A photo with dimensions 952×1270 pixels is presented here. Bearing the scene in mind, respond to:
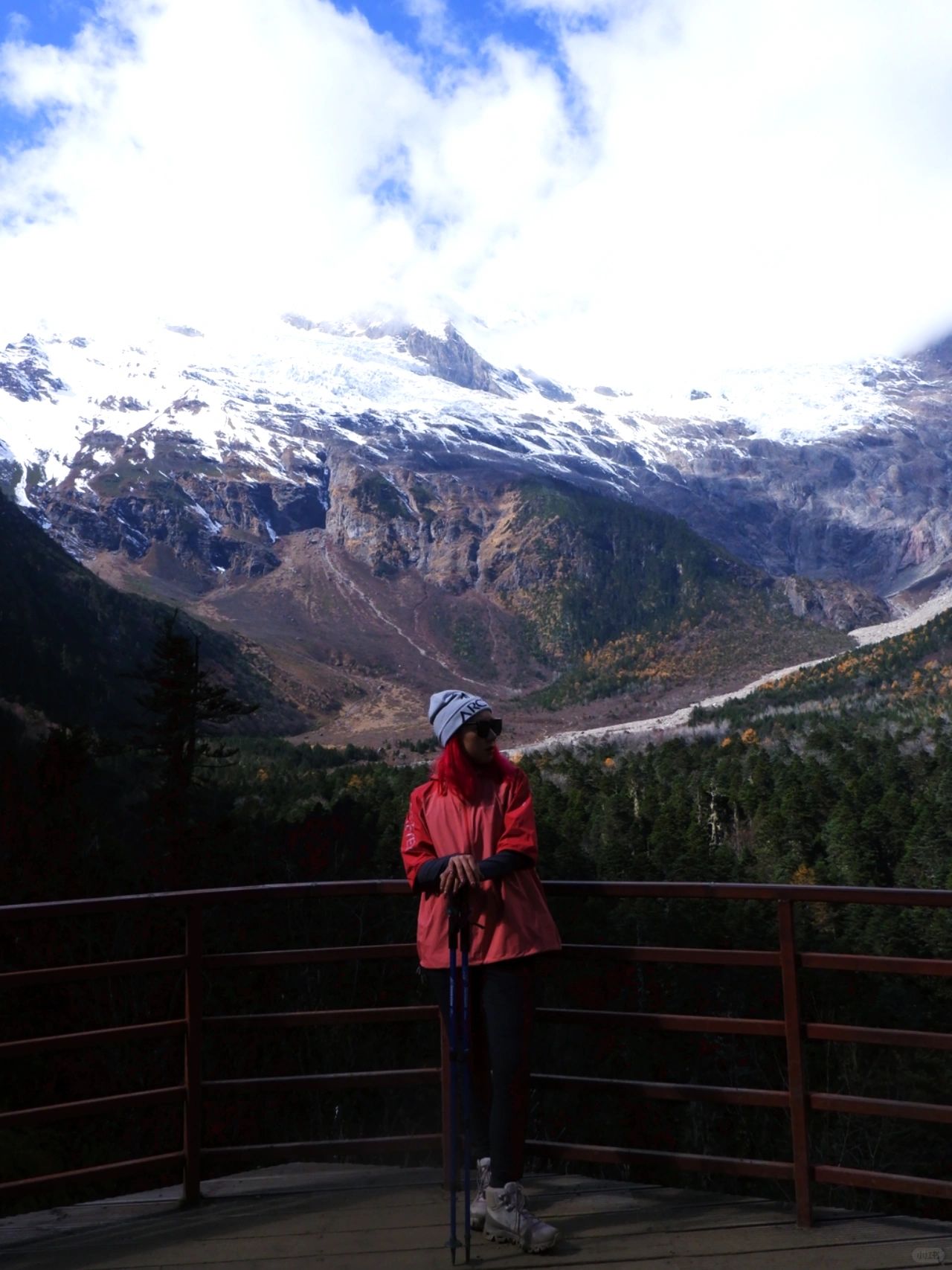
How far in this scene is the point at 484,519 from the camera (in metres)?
172

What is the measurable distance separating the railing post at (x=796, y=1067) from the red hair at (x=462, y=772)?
3.86ft

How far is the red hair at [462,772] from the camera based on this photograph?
160 inches

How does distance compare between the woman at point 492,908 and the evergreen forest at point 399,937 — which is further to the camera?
the evergreen forest at point 399,937

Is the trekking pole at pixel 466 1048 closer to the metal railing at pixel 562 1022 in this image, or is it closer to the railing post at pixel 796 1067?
the metal railing at pixel 562 1022

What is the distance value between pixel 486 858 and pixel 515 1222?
1.26 metres

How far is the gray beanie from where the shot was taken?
13.4 feet

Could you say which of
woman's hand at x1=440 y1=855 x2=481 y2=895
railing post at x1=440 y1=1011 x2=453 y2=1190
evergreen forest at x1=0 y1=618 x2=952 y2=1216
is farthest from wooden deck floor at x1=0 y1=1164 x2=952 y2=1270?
woman's hand at x1=440 y1=855 x2=481 y2=895

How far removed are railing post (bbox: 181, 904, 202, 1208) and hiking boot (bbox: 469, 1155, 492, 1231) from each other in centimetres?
112

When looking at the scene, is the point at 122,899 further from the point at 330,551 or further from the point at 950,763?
the point at 330,551

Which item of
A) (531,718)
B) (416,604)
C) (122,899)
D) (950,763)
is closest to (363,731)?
(531,718)

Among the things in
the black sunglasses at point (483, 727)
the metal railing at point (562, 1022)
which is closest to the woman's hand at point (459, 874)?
the black sunglasses at point (483, 727)

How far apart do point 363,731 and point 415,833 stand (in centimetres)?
11886

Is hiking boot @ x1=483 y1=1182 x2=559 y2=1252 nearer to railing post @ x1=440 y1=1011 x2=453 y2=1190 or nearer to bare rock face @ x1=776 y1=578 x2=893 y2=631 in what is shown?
railing post @ x1=440 y1=1011 x2=453 y2=1190

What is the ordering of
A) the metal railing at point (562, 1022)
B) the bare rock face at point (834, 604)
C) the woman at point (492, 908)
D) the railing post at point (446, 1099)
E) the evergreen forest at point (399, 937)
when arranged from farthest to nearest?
1. the bare rock face at point (834, 604)
2. the evergreen forest at point (399, 937)
3. the railing post at point (446, 1099)
4. the metal railing at point (562, 1022)
5. the woman at point (492, 908)
